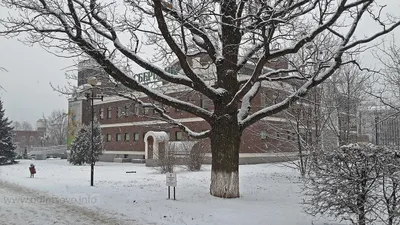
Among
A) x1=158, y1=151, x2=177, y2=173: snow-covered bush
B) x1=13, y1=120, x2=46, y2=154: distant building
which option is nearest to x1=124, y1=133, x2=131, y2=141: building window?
x1=158, y1=151, x2=177, y2=173: snow-covered bush

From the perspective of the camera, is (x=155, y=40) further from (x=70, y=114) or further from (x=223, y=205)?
(x=70, y=114)

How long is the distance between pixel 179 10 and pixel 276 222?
6.91m

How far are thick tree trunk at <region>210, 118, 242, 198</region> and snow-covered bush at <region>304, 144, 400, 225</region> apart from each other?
16.7 ft

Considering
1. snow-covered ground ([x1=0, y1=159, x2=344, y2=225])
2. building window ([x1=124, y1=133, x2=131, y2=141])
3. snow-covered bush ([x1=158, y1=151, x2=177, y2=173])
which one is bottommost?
snow-covered ground ([x1=0, y1=159, x2=344, y2=225])

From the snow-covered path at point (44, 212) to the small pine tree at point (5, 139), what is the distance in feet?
95.7

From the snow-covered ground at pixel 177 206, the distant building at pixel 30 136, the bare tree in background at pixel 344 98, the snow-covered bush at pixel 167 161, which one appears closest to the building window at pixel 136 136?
the snow-covered bush at pixel 167 161

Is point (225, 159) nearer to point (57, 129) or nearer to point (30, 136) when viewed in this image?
point (57, 129)

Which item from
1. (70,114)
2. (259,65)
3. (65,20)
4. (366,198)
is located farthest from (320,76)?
(70,114)

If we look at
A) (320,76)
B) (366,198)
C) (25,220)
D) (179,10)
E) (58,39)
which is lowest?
(25,220)

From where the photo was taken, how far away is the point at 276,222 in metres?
9.41

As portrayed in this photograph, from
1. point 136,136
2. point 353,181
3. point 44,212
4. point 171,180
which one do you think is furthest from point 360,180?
point 136,136

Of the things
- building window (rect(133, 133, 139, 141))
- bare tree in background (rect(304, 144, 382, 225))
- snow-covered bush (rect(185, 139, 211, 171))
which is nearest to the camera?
bare tree in background (rect(304, 144, 382, 225))

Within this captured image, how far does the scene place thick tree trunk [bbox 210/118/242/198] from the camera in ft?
41.5

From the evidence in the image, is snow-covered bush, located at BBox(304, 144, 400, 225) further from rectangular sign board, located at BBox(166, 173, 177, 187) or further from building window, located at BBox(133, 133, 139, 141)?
building window, located at BBox(133, 133, 139, 141)
